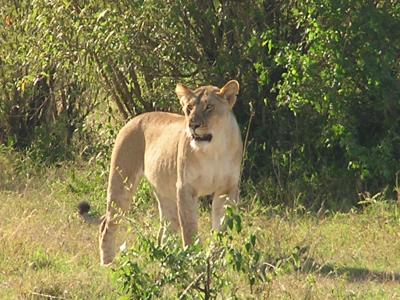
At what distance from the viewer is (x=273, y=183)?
9.64m

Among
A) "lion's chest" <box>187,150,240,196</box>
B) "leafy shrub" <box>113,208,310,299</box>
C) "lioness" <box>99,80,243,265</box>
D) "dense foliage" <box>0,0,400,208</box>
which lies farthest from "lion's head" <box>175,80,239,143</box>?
"leafy shrub" <box>113,208,310,299</box>

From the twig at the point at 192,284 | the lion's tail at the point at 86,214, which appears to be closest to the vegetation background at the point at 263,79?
the lion's tail at the point at 86,214

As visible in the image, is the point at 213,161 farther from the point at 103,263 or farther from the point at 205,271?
the point at 205,271

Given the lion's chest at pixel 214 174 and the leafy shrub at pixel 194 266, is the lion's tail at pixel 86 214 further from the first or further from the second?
A: the leafy shrub at pixel 194 266

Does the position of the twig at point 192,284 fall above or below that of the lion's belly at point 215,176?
above

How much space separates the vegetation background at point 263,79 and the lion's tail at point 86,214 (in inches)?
6.2

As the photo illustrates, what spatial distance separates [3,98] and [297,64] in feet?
12.8

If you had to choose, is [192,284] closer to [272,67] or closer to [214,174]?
[214,174]

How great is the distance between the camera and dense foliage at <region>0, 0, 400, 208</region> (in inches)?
349

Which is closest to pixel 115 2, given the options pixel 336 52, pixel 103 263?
pixel 336 52

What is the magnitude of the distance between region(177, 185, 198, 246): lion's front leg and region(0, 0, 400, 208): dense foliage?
1.61 meters

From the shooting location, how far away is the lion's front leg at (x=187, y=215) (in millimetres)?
7621

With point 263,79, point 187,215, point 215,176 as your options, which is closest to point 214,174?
point 215,176

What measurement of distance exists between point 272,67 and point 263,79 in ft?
0.63
